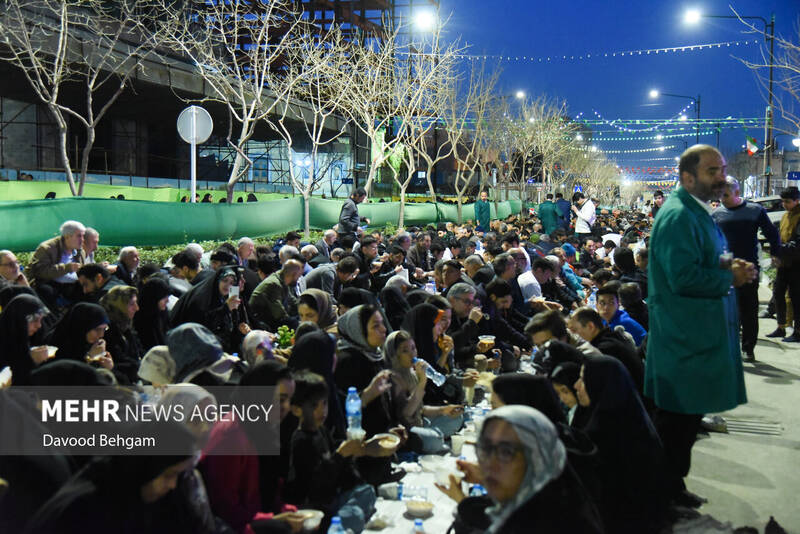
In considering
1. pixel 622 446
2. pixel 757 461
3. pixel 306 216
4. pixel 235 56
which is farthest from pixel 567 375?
pixel 235 56

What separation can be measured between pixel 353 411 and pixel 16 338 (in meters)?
2.16

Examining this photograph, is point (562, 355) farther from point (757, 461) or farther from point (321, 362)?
point (757, 461)

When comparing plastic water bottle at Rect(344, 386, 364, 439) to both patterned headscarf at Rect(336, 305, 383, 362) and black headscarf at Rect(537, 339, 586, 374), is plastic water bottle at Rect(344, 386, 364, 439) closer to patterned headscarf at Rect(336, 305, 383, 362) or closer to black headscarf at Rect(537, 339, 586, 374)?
patterned headscarf at Rect(336, 305, 383, 362)

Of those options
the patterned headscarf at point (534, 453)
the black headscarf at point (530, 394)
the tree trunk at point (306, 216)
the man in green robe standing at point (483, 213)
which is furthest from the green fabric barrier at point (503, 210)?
the patterned headscarf at point (534, 453)

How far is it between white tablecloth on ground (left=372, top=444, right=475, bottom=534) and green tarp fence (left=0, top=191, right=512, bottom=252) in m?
5.58

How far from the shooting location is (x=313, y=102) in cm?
2405

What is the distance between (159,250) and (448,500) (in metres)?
6.52

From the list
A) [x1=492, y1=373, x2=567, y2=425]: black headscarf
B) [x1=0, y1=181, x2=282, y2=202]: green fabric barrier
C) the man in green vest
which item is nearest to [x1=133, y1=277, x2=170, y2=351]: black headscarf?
[x1=492, y1=373, x2=567, y2=425]: black headscarf

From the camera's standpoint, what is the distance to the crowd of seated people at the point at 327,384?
2.24 metres

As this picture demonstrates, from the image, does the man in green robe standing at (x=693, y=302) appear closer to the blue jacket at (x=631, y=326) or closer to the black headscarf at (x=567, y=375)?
the black headscarf at (x=567, y=375)

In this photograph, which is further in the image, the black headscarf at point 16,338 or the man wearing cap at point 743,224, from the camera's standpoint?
the man wearing cap at point 743,224

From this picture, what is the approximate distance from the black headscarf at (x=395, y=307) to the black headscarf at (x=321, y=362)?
2.65m

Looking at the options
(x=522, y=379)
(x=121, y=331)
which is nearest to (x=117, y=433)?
(x=522, y=379)

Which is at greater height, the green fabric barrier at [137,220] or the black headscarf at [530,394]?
the green fabric barrier at [137,220]
